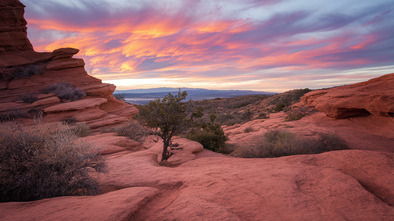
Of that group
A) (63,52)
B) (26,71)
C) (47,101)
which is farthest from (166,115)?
(26,71)

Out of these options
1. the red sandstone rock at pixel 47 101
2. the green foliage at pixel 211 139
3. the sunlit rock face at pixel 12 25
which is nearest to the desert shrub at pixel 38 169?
the green foliage at pixel 211 139

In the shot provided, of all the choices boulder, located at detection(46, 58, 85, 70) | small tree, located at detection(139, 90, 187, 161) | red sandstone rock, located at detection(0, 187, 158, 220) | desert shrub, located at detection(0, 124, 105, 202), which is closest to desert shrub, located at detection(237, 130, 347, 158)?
small tree, located at detection(139, 90, 187, 161)

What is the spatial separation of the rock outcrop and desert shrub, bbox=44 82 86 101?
19.7 metres

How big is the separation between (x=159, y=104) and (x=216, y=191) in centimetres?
457

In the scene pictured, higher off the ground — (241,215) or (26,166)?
(26,166)

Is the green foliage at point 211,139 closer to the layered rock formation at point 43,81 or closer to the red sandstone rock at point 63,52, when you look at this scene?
the layered rock formation at point 43,81

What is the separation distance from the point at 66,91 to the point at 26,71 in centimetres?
531

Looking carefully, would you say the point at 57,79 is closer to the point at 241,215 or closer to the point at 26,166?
the point at 26,166

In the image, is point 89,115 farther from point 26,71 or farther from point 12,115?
point 26,71

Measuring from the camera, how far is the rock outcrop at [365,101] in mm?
8977

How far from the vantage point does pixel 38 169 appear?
10.5 feet

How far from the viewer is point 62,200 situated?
294 centimetres

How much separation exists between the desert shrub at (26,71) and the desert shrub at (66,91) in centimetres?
296

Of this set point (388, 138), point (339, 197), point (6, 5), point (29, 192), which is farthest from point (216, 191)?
point (6, 5)
